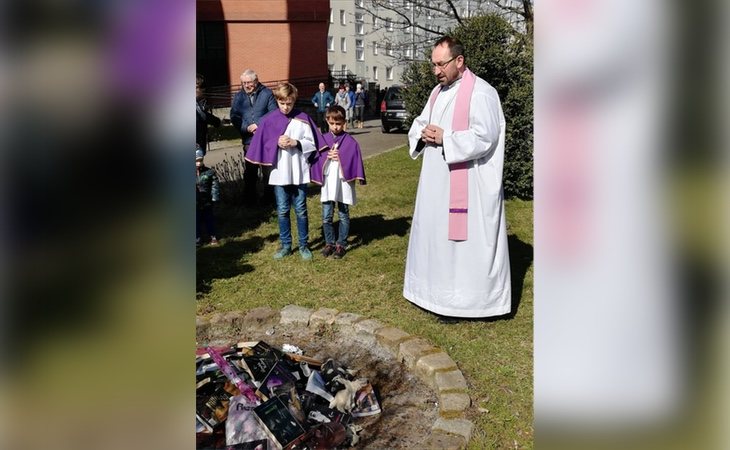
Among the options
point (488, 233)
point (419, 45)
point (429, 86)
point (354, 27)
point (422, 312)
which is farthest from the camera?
point (354, 27)

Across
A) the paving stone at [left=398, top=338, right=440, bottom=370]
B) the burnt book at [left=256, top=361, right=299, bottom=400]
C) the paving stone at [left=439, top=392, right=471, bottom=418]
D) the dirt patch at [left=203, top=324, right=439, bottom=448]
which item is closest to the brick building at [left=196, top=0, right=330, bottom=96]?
the dirt patch at [left=203, top=324, right=439, bottom=448]

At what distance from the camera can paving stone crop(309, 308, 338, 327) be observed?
4.88 meters

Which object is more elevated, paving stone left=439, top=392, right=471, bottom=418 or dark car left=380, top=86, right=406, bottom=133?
dark car left=380, top=86, right=406, bottom=133

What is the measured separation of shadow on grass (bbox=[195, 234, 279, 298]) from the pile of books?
181 centimetres

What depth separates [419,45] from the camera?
1708cm

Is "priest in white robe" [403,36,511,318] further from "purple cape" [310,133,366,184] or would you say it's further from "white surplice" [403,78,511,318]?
"purple cape" [310,133,366,184]

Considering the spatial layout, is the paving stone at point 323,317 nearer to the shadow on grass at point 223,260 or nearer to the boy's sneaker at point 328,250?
the shadow on grass at point 223,260

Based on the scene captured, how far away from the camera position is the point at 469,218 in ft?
15.3

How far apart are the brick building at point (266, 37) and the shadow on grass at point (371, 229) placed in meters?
22.8

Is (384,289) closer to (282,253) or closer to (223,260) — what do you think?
(282,253)

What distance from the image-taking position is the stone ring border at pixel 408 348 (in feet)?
10.6
